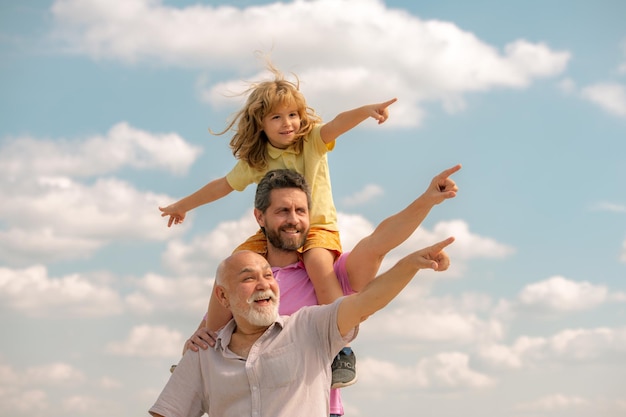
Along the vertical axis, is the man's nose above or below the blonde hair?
below

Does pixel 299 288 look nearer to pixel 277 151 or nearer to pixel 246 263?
pixel 246 263

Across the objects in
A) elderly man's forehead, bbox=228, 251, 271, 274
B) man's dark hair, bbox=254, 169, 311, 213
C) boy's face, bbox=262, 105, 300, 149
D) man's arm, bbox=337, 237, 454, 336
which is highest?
boy's face, bbox=262, 105, 300, 149

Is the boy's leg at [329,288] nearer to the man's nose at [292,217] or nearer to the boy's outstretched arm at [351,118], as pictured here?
the man's nose at [292,217]

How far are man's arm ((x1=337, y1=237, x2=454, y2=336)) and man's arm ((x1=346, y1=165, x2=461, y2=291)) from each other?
85 centimetres

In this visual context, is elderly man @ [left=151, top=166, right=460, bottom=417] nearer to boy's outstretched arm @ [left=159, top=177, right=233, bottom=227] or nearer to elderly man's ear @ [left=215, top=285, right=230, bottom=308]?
elderly man's ear @ [left=215, top=285, right=230, bottom=308]

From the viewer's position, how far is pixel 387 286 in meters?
5.68

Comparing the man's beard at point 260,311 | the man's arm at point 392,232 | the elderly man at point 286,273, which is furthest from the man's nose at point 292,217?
the man's beard at point 260,311

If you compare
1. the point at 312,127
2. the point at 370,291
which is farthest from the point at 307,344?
the point at 312,127

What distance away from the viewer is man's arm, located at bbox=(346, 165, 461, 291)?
632 centimetres

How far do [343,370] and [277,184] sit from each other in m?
1.56

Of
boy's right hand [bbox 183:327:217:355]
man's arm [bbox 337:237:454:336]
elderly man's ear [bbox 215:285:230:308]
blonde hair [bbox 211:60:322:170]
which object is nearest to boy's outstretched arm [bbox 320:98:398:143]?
blonde hair [bbox 211:60:322:170]

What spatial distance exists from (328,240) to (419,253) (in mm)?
1526

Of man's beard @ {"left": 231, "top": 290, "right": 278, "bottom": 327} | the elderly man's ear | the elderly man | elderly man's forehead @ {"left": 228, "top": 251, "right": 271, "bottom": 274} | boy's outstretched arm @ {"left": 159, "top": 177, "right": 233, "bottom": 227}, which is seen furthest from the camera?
boy's outstretched arm @ {"left": 159, "top": 177, "right": 233, "bottom": 227}

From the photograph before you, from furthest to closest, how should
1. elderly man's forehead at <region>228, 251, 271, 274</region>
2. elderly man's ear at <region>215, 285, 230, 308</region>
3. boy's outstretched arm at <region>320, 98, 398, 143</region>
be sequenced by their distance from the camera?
boy's outstretched arm at <region>320, 98, 398, 143</region> → elderly man's ear at <region>215, 285, 230, 308</region> → elderly man's forehead at <region>228, 251, 271, 274</region>
